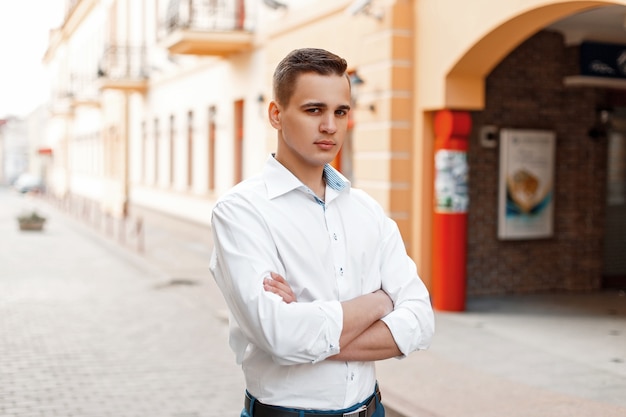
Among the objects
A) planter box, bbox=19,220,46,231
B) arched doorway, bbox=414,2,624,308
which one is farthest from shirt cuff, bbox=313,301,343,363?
planter box, bbox=19,220,46,231

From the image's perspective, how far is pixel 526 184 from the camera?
38.0 ft

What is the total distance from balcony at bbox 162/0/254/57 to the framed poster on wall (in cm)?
719

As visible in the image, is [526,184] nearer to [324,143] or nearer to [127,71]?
[324,143]

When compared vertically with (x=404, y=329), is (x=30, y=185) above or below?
below

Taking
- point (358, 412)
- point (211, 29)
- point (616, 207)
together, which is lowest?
point (358, 412)

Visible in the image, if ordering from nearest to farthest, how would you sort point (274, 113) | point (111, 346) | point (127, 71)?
1. point (274, 113)
2. point (111, 346)
3. point (127, 71)

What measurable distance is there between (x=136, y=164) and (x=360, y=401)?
27.9m

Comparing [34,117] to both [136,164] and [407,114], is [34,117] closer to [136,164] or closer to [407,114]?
[136,164]

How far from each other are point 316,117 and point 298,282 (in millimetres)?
503

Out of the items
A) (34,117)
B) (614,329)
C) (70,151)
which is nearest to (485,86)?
(614,329)

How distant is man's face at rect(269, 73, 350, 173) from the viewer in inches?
102

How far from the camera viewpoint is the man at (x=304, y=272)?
99.5 inches

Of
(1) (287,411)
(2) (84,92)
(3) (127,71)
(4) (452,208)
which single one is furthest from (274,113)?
(2) (84,92)

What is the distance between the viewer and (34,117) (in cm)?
7419
